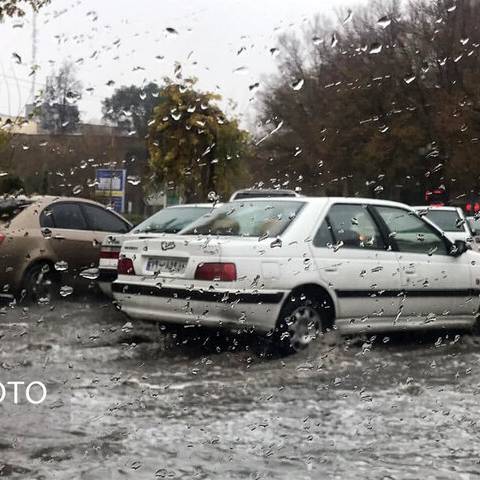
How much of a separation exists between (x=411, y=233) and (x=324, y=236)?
1.06 meters

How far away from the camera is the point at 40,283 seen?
7.22 meters


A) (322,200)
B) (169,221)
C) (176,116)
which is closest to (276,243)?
(322,200)

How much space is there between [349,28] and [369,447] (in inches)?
81.9

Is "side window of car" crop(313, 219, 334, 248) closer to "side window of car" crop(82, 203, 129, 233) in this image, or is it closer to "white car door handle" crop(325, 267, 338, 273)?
"white car door handle" crop(325, 267, 338, 273)

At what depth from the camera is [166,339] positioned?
6.70m

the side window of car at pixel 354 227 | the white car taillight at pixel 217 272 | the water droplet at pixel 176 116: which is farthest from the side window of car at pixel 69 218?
the water droplet at pixel 176 116

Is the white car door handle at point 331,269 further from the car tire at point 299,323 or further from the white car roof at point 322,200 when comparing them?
the white car roof at point 322,200

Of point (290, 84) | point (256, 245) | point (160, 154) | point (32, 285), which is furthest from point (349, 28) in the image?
point (32, 285)

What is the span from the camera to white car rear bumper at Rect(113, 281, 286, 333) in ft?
18.9

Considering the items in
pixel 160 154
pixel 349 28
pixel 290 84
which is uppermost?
pixel 349 28

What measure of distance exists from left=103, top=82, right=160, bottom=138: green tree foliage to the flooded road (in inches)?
58.2

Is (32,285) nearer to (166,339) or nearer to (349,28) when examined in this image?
(166,339)

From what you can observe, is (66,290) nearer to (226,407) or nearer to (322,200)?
(322,200)

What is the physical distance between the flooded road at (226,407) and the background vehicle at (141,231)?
822mm
